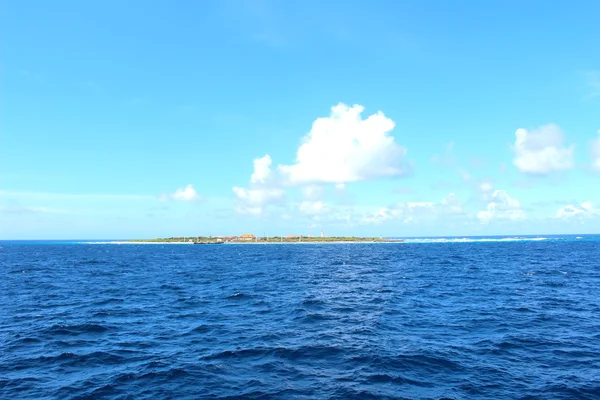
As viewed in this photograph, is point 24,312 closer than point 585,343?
No

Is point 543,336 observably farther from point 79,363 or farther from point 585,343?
point 79,363

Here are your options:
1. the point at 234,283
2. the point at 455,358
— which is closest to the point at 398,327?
the point at 455,358

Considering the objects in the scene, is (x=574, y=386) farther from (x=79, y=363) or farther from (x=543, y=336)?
(x=79, y=363)

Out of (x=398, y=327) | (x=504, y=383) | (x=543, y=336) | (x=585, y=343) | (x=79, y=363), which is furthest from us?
(x=398, y=327)

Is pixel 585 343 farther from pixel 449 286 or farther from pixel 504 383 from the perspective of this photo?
pixel 449 286

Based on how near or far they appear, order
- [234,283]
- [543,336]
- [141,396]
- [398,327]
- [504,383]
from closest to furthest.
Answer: [141,396], [504,383], [543,336], [398,327], [234,283]

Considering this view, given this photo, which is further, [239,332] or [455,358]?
[239,332]

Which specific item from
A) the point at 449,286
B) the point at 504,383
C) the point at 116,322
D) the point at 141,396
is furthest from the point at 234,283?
the point at 504,383

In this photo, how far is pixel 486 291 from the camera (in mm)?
51531

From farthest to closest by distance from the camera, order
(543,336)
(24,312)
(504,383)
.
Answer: (24,312), (543,336), (504,383)

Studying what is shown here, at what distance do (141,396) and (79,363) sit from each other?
318 inches

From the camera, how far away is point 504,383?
21.0 meters

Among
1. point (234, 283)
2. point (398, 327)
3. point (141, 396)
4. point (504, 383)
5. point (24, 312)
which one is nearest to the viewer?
point (141, 396)

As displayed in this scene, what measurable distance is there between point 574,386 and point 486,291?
3320cm
